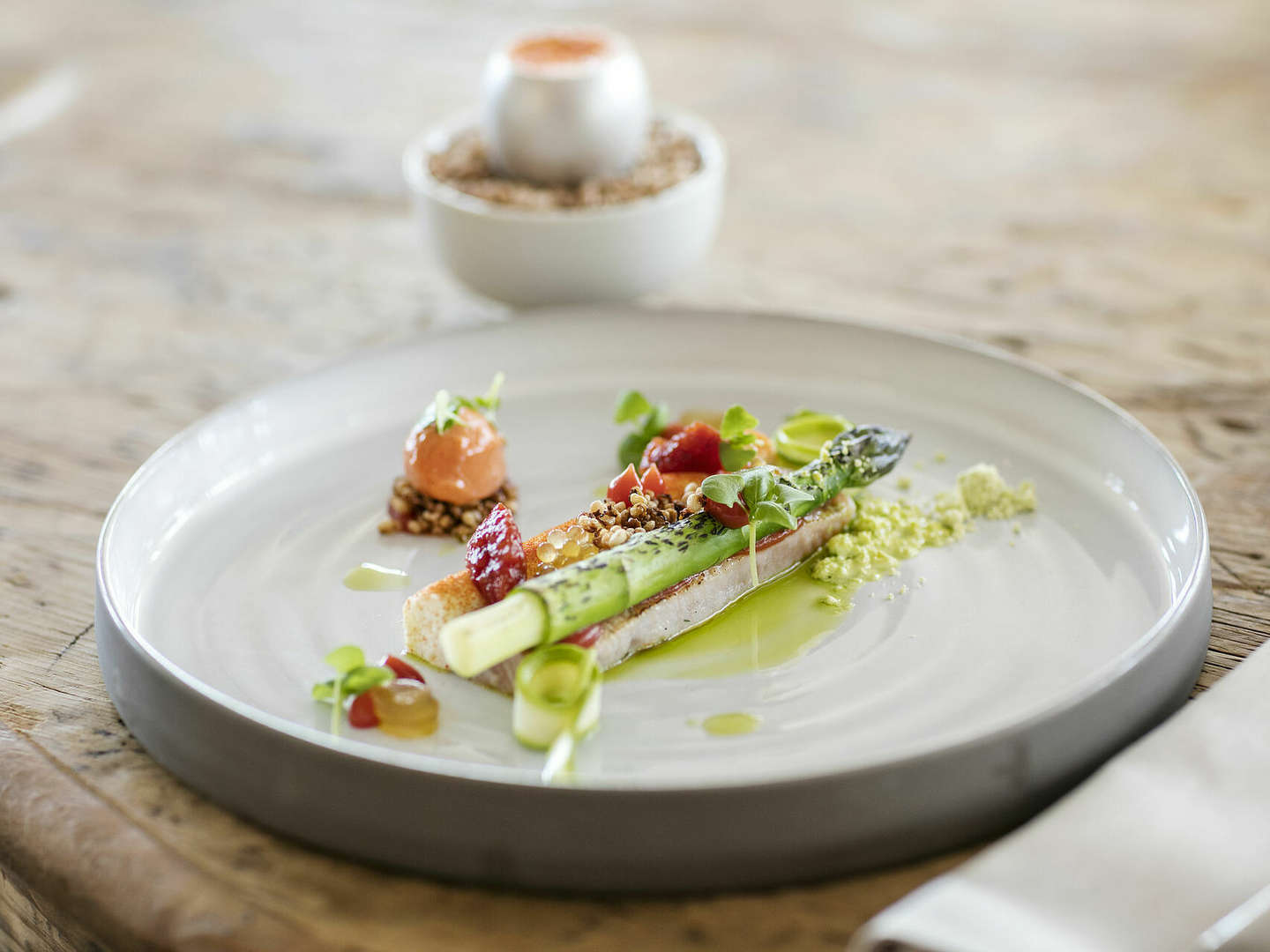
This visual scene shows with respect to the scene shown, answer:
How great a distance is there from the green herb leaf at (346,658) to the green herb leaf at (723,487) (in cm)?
Result: 52

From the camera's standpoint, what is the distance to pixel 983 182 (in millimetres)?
3502

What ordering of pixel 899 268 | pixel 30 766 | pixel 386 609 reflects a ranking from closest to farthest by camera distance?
pixel 30 766
pixel 386 609
pixel 899 268

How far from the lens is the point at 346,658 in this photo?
5.11 ft

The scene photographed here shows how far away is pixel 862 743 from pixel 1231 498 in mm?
982

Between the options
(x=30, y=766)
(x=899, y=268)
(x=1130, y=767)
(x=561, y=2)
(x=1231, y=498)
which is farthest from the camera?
(x=561, y=2)

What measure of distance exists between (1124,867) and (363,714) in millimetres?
847

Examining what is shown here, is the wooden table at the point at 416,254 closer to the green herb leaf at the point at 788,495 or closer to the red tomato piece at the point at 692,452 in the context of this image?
the green herb leaf at the point at 788,495

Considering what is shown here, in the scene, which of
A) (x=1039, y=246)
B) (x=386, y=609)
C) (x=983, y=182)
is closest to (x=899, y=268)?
(x=1039, y=246)

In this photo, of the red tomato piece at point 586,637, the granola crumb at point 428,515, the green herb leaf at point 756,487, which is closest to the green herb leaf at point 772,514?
the green herb leaf at point 756,487

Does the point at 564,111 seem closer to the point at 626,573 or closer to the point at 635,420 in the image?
the point at 635,420

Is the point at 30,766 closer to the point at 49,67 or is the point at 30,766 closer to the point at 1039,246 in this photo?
the point at 1039,246

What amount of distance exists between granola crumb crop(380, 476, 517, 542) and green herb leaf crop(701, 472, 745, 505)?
14.8 inches

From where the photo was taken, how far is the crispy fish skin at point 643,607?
63.5 inches

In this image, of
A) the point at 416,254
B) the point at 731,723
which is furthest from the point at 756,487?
the point at 416,254
